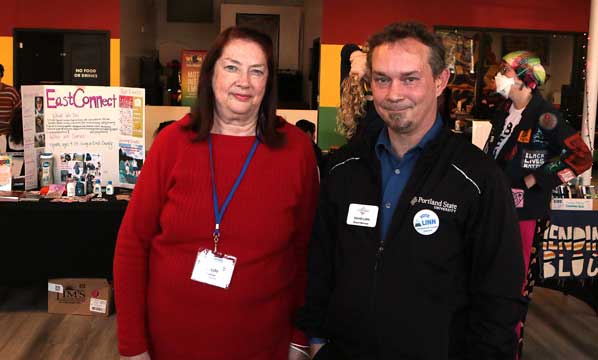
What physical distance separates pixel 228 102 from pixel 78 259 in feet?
8.42

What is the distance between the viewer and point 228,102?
5.95 feet

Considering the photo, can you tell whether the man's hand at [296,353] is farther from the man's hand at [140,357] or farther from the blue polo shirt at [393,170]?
the blue polo shirt at [393,170]

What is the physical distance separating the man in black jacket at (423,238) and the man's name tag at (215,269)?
335 millimetres

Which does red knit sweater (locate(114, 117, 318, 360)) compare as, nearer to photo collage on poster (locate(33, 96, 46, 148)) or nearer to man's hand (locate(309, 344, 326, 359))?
man's hand (locate(309, 344, 326, 359))

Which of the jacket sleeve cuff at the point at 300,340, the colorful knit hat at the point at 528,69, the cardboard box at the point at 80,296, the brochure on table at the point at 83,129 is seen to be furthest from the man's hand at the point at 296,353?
the cardboard box at the point at 80,296

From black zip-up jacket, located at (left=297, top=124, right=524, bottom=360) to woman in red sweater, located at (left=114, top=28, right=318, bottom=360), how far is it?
1.04 ft

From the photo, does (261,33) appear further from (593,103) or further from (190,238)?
(593,103)

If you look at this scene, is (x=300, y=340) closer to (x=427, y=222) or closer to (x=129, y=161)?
(x=427, y=222)

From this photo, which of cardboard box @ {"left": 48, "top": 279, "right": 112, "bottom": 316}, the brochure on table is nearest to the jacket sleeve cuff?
the brochure on table

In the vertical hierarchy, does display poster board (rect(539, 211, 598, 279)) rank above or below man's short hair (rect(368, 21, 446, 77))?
below

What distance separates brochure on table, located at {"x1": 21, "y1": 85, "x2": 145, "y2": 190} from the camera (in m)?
4.01

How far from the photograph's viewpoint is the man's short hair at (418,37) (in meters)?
1.54

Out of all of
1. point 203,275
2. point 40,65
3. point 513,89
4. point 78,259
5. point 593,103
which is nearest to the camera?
point 203,275

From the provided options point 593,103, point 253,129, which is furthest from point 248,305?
point 593,103
